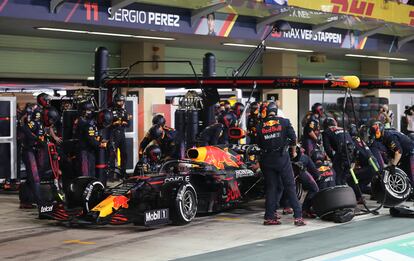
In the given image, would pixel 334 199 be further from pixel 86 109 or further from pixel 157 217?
pixel 86 109

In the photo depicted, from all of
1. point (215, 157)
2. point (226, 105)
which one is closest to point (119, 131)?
point (226, 105)

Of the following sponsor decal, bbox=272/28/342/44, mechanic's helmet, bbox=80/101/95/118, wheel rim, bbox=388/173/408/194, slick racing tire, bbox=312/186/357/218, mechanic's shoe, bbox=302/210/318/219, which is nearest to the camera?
slick racing tire, bbox=312/186/357/218

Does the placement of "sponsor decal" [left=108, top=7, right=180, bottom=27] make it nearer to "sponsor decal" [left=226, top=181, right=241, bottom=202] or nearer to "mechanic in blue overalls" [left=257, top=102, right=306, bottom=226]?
"sponsor decal" [left=226, top=181, right=241, bottom=202]

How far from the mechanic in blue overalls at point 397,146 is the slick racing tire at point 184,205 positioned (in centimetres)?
394

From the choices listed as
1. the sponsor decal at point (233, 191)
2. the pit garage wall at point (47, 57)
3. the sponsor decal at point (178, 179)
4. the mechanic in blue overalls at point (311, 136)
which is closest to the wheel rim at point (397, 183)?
the mechanic in blue overalls at point (311, 136)

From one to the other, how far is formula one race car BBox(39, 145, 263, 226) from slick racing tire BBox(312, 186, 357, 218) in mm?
1342

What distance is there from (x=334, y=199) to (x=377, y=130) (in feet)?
9.08

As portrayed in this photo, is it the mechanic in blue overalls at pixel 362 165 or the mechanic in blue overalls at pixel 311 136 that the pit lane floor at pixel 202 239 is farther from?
the mechanic in blue overalls at pixel 311 136

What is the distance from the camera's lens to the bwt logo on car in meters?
11.2

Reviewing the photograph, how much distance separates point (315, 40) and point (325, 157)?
11.9m

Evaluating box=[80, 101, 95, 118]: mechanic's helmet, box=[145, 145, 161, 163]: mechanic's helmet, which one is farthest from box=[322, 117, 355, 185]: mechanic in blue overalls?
box=[80, 101, 95, 118]: mechanic's helmet

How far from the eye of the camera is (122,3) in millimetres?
18281

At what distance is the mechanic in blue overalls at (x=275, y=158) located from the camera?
1188cm

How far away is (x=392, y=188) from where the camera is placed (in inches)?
522
